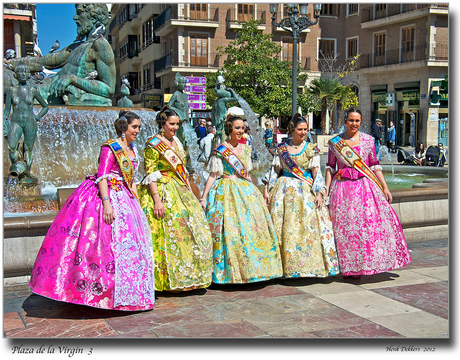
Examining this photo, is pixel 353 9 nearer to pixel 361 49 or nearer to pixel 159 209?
pixel 361 49

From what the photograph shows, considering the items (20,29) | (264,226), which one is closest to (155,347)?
(264,226)

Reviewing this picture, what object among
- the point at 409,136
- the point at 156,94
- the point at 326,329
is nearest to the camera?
the point at 326,329

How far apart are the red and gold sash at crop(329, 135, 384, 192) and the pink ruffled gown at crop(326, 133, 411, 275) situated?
1.4 inches

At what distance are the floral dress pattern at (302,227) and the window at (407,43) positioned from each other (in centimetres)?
2790

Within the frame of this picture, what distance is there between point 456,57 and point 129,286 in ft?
10.7

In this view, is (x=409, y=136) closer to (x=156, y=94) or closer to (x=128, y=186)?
(x=156, y=94)

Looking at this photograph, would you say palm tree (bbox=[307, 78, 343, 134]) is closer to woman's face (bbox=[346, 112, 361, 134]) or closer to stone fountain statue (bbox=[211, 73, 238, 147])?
stone fountain statue (bbox=[211, 73, 238, 147])

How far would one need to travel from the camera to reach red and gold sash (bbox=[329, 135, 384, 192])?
530cm

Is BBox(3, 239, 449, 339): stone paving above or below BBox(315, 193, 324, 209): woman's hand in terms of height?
below

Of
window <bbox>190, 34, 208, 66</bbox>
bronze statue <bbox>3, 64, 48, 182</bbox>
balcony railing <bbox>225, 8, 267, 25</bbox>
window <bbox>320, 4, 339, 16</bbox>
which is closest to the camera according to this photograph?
bronze statue <bbox>3, 64, 48, 182</bbox>

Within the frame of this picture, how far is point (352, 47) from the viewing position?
3575 cm

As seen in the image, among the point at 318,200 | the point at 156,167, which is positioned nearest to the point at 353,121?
the point at 318,200

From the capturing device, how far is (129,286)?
4219mm

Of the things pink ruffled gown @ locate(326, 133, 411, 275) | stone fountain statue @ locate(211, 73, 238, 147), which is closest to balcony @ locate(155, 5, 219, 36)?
stone fountain statue @ locate(211, 73, 238, 147)
